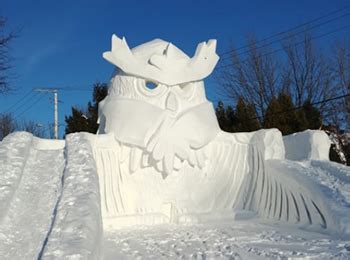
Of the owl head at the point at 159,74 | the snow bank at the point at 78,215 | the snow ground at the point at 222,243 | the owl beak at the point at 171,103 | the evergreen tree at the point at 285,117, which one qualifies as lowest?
the snow ground at the point at 222,243

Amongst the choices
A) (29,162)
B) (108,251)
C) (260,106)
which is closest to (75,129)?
(260,106)

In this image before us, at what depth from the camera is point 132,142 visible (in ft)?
17.6

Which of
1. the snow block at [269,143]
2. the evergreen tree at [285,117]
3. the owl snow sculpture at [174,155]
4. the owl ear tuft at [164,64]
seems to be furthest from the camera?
the evergreen tree at [285,117]

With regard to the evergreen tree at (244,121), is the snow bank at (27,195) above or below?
Result: below

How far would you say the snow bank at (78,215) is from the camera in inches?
108

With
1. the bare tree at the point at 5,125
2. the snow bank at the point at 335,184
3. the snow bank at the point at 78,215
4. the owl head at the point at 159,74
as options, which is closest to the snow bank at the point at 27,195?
the snow bank at the point at 78,215

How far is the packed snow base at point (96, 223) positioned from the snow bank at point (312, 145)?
0.40m

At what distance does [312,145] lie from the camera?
607 cm

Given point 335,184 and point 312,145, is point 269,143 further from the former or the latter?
point 335,184

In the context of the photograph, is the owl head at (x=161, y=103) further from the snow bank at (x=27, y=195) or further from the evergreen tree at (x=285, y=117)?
the evergreen tree at (x=285, y=117)

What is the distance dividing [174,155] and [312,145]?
2011 mm

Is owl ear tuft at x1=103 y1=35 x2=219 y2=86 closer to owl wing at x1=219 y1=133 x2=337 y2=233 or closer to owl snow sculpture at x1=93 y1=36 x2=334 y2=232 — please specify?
owl snow sculpture at x1=93 y1=36 x2=334 y2=232

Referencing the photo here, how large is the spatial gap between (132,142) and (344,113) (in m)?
12.6

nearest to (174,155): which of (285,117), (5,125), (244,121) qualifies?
(285,117)
